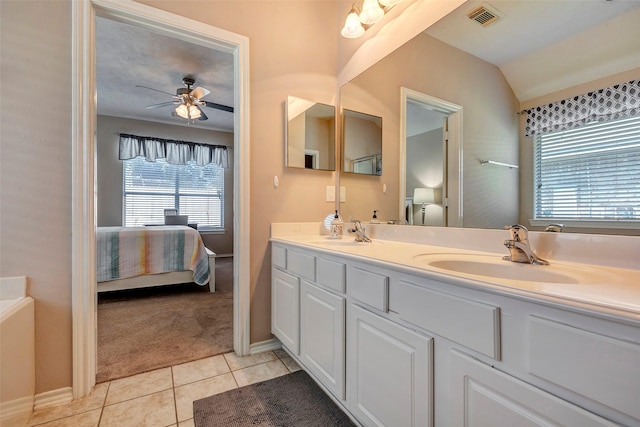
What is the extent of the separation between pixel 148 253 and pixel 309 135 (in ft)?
7.76

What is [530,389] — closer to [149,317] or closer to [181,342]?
[181,342]

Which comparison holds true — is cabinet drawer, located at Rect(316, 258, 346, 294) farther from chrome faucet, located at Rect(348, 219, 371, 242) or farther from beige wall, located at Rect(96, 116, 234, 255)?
beige wall, located at Rect(96, 116, 234, 255)

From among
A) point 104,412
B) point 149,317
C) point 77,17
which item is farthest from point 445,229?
point 149,317

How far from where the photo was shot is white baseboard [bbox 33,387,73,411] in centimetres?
138

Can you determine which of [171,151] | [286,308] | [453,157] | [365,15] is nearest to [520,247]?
[453,157]

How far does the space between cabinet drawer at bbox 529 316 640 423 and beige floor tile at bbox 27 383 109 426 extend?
1.87m

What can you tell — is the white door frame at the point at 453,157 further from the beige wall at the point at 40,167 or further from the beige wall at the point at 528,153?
the beige wall at the point at 40,167

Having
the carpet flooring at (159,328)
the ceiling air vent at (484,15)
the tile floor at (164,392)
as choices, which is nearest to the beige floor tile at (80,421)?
the tile floor at (164,392)

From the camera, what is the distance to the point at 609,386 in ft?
1.68

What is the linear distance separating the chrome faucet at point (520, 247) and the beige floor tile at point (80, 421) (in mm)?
1919

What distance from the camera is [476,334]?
2.35 ft

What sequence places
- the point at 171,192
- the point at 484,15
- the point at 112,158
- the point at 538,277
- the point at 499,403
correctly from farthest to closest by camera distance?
the point at 171,192, the point at 112,158, the point at 484,15, the point at 538,277, the point at 499,403

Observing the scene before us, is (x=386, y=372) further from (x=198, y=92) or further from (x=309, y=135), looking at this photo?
(x=198, y=92)

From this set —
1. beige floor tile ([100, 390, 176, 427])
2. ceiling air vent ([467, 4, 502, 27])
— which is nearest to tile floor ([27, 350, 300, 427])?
beige floor tile ([100, 390, 176, 427])
